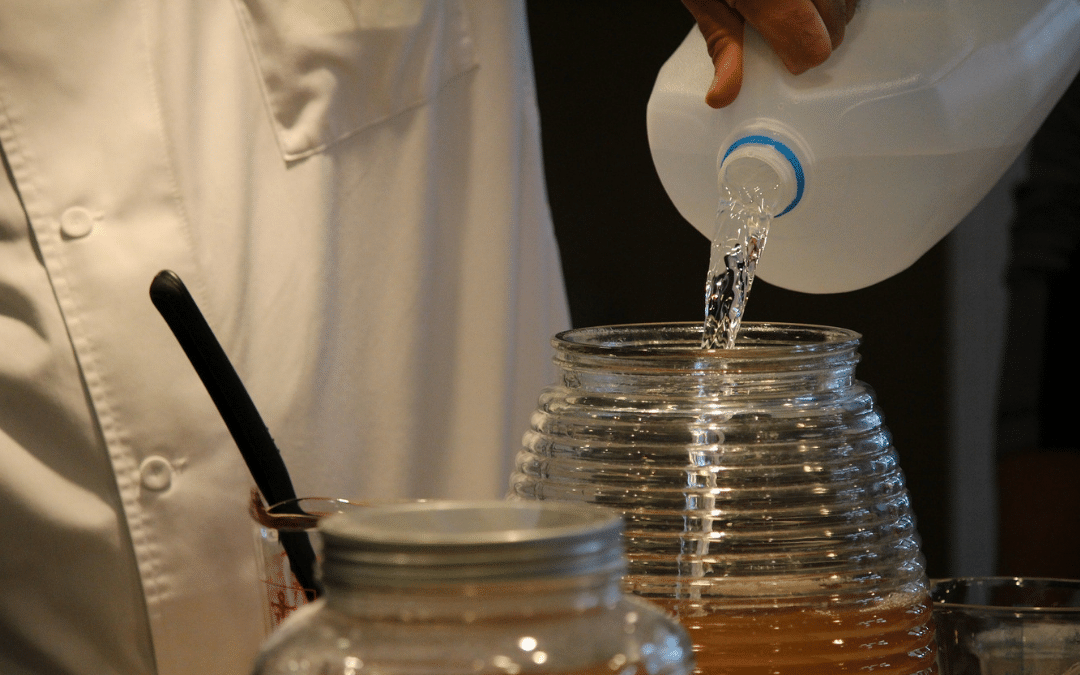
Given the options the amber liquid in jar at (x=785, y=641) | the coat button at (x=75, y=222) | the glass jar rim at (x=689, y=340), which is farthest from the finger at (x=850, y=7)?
the coat button at (x=75, y=222)

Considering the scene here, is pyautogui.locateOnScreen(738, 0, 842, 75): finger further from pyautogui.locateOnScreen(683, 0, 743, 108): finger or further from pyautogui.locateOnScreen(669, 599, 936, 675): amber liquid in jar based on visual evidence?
pyautogui.locateOnScreen(669, 599, 936, 675): amber liquid in jar

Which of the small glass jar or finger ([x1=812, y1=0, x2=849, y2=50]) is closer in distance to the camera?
the small glass jar

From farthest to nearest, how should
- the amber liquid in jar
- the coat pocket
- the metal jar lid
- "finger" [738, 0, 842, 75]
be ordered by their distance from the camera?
the coat pocket
"finger" [738, 0, 842, 75]
the amber liquid in jar
the metal jar lid

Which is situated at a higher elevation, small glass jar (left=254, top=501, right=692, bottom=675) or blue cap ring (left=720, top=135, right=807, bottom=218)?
blue cap ring (left=720, top=135, right=807, bottom=218)

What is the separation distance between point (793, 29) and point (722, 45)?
5cm

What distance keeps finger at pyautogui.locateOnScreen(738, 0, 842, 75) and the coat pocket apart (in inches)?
17.6

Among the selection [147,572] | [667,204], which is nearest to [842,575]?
[147,572]

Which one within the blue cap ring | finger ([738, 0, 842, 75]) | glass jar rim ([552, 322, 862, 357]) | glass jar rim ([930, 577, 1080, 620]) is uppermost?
finger ([738, 0, 842, 75])

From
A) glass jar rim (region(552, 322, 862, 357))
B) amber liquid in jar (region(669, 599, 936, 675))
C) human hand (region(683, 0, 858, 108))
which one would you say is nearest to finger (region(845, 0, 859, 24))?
human hand (region(683, 0, 858, 108))

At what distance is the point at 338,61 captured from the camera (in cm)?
89

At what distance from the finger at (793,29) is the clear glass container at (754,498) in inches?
9.3

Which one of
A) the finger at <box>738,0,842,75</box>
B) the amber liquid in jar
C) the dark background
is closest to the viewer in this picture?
the amber liquid in jar

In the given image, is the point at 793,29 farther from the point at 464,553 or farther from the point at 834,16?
the point at 464,553

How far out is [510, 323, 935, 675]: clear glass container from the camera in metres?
0.32
